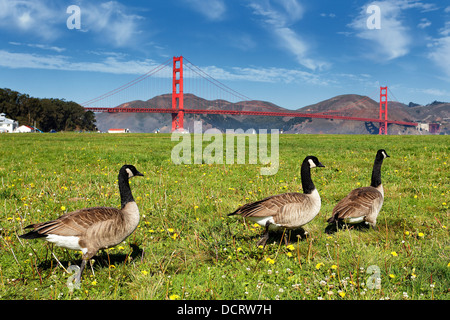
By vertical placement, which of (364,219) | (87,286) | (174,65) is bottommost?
(87,286)

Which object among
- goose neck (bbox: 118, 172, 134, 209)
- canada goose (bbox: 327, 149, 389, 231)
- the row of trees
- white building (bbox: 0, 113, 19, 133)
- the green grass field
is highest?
the row of trees

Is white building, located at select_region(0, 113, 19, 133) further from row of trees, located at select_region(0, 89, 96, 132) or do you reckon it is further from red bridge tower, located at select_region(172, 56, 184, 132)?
red bridge tower, located at select_region(172, 56, 184, 132)

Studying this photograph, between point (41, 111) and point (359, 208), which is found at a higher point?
point (41, 111)

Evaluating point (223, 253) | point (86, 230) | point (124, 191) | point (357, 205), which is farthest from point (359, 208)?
point (86, 230)

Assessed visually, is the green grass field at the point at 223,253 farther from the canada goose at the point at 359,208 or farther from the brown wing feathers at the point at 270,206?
the brown wing feathers at the point at 270,206

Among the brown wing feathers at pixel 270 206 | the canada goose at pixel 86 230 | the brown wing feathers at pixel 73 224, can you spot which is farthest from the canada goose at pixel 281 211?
the brown wing feathers at pixel 73 224

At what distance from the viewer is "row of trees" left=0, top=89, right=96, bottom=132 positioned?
114 meters

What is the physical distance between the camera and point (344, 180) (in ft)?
36.7

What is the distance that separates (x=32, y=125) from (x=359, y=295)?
132 metres

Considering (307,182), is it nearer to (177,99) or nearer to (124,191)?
(124,191)

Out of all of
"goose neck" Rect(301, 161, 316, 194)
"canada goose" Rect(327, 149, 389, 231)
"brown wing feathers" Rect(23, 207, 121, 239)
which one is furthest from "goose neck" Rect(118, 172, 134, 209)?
"canada goose" Rect(327, 149, 389, 231)

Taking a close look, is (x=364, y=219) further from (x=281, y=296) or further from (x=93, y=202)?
(x=93, y=202)

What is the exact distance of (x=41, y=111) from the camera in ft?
389
